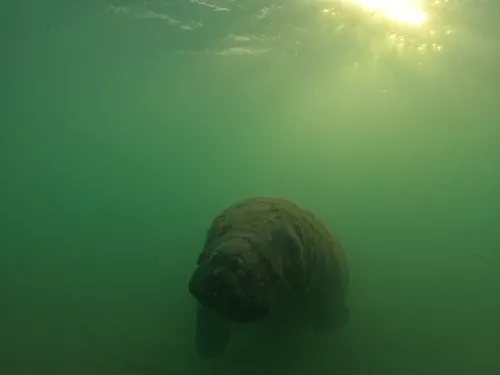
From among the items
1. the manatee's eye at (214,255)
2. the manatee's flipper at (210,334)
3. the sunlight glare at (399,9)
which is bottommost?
the manatee's flipper at (210,334)

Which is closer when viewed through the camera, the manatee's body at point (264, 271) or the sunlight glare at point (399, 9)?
the manatee's body at point (264, 271)

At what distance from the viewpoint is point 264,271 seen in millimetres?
3029

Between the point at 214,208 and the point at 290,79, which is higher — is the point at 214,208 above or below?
below

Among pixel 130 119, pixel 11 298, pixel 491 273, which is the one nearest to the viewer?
pixel 11 298

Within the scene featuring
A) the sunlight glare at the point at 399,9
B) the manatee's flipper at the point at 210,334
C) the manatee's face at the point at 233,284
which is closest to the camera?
the manatee's face at the point at 233,284

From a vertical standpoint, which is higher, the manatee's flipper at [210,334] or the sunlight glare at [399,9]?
the sunlight glare at [399,9]

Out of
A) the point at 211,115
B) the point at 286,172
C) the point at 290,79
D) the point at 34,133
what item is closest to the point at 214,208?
the point at 286,172

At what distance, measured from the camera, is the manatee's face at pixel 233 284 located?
2826 mm

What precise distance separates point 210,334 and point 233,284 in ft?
4.20

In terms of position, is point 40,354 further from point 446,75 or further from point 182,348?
point 446,75

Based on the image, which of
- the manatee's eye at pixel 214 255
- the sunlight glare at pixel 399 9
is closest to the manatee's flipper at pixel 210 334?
the manatee's eye at pixel 214 255

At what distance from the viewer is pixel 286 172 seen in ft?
32.5

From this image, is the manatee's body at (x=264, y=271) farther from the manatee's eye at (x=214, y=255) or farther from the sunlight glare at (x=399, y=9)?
the sunlight glare at (x=399, y=9)

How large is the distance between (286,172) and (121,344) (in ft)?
19.2
